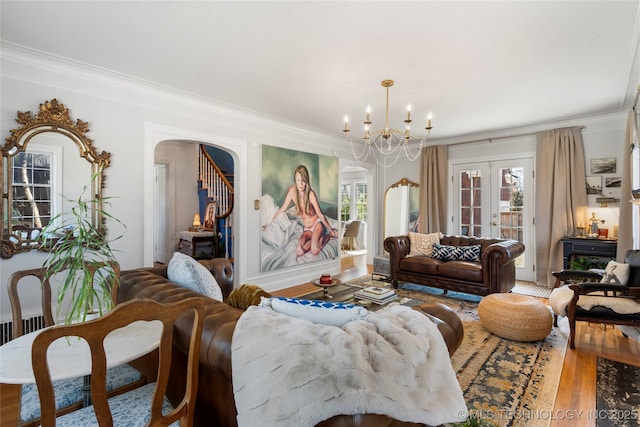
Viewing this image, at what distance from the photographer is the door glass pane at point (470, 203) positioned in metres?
5.97

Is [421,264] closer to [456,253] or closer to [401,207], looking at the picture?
[456,253]

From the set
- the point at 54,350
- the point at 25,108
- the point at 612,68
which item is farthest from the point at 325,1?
the point at 612,68

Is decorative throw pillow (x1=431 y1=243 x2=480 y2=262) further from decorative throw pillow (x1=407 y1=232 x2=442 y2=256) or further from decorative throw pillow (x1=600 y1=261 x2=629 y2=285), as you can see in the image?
decorative throw pillow (x1=600 y1=261 x2=629 y2=285)

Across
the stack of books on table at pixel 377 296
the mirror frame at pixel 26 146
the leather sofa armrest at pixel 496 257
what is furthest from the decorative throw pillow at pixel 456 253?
the mirror frame at pixel 26 146

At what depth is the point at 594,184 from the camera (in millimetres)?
4770

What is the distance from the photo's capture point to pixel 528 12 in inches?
85.9

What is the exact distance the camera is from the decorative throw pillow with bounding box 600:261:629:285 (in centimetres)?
296

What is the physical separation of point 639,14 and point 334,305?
3012 mm

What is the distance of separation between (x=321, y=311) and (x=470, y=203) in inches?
217

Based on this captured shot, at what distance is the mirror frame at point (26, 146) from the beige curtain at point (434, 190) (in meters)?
5.48

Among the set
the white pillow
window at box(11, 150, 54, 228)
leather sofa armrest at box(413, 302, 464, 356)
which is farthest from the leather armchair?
window at box(11, 150, 54, 228)

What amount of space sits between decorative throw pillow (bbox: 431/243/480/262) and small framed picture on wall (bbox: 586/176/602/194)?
203cm

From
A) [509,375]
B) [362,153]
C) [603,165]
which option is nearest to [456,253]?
[509,375]

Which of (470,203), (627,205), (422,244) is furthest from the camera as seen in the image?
(470,203)
